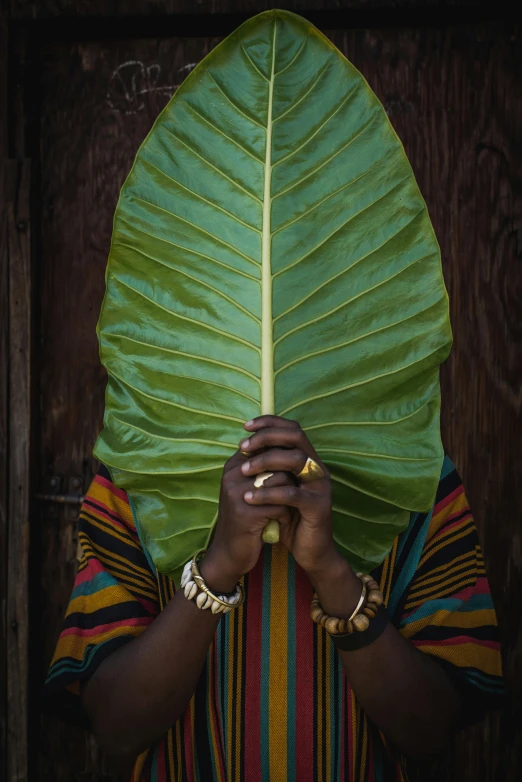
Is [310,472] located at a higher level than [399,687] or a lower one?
higher

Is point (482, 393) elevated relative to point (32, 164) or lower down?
lower down

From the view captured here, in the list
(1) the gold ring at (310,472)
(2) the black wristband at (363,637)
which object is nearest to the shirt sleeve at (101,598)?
(2) the black wristband at (363,637)

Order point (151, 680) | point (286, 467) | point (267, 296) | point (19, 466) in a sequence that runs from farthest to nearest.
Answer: point (19, 466) < point (151, 680) < point (267, 296) < point (286, 467)

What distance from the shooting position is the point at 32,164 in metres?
1.89

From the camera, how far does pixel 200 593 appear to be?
35.6 inches

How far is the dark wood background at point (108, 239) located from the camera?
5.87ft

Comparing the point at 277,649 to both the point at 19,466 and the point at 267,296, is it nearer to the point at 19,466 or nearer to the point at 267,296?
the point at 267,296

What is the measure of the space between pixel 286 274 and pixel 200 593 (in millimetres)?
458

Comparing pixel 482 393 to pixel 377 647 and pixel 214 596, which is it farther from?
pixel 214 596

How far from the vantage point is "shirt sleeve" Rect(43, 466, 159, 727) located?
1.09 meters

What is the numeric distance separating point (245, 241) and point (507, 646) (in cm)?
154

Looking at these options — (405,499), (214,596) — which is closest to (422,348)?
(405,499)

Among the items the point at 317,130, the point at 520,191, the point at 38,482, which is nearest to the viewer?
the point at 317,130

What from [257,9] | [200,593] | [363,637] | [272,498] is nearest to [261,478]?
[272,498]
